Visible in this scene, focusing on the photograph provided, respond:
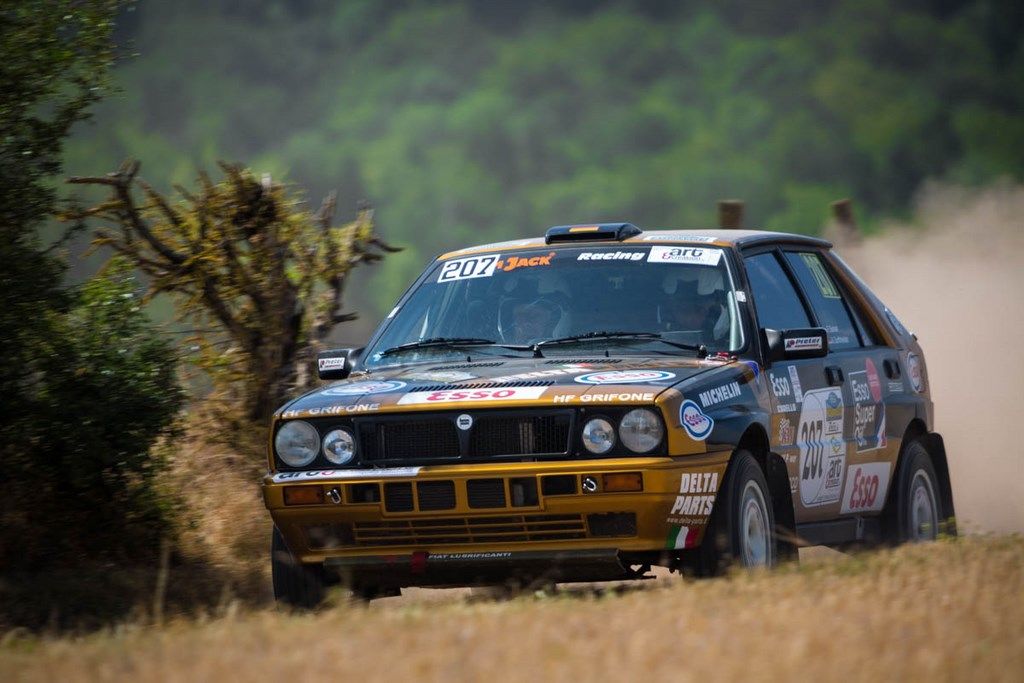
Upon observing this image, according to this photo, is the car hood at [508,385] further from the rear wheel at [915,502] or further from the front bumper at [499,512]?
the rear wheel at [915,502]

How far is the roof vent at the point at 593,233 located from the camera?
8375 millimetres

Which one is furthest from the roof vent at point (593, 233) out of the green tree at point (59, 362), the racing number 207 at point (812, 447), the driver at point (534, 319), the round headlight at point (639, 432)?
the green tree at point (59, 362)

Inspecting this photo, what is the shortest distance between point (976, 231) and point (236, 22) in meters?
65.7

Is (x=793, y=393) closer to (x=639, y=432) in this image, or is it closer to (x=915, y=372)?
(x=639, y=432)

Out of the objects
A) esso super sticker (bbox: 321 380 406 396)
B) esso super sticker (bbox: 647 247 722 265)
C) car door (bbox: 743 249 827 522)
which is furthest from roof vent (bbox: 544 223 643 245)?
esso super sticker (bbox: 321 380 406 396)

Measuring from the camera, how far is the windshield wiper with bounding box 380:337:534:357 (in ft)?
26.0

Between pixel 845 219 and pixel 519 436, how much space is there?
10389mm

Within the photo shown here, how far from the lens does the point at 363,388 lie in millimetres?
7434

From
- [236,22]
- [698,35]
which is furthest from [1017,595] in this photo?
[236,22]

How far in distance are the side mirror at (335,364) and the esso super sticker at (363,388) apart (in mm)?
529

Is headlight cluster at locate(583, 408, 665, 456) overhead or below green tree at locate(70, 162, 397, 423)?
below

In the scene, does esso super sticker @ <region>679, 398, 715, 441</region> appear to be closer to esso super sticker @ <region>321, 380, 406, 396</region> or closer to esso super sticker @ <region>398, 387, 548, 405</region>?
esso super sticker @ <region>398, 387, 548, 405</region>

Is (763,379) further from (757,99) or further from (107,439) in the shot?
(757,99)

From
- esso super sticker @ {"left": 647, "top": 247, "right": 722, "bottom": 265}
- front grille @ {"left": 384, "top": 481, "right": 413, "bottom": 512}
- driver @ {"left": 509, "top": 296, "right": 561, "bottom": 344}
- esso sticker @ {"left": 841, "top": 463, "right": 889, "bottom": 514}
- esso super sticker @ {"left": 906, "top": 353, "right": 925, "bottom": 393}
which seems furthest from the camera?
esso super sticker @ {"left": 906, "top": 353, "right": 925, "bottom": 393}
